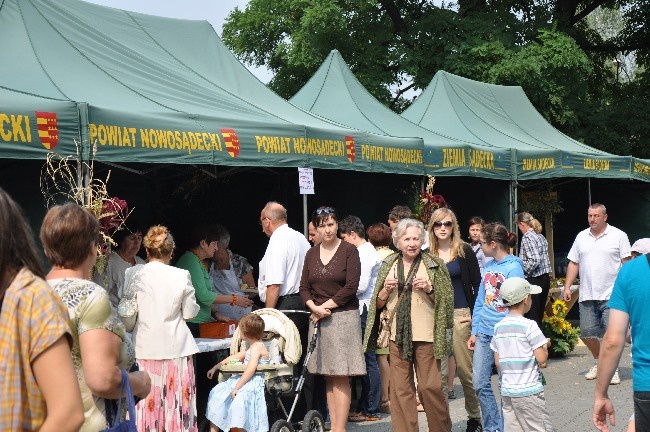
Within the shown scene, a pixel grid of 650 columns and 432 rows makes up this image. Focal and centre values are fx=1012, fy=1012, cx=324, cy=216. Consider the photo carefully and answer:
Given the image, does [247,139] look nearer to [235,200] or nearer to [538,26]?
[235,200]

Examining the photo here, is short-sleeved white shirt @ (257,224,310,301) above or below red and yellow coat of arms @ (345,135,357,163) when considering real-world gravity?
below

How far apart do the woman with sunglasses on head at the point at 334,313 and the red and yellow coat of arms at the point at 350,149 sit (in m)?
2.36

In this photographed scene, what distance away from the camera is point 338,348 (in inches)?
320

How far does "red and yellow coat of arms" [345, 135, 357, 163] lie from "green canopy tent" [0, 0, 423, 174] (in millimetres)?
18

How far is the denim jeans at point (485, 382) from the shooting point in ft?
25.3

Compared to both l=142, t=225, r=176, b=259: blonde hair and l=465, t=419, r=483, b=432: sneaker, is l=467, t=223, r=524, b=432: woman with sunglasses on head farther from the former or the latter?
l=142, t=225, r=176, b=259: blonde hair

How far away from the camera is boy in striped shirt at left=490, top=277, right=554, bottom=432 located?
21.8ft

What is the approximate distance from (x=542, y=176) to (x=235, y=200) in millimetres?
5595

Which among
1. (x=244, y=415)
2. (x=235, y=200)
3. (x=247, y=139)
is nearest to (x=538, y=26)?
(x=235, y=200)

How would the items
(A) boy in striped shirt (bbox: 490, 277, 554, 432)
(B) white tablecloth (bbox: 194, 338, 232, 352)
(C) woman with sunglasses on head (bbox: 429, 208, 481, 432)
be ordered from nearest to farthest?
(A) boy in striped shirt (bbox: 490, 277, 554, 432), (B) white tablecloth (bbox: 194, 338, 232, 352), (C) woman with sunglasses on head (bbox: 429, 208, 481, 432)

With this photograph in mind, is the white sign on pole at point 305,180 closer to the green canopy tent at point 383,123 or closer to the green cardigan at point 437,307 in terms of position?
the green cardigan at point 437,307

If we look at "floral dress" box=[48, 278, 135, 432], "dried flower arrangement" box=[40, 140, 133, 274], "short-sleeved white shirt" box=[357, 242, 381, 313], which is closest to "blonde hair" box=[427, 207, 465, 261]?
"short-sleeved white shirt" box=[357, 242, 381, 313]

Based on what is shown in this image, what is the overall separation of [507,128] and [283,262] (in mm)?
9663

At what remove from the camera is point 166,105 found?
28.4 ft
